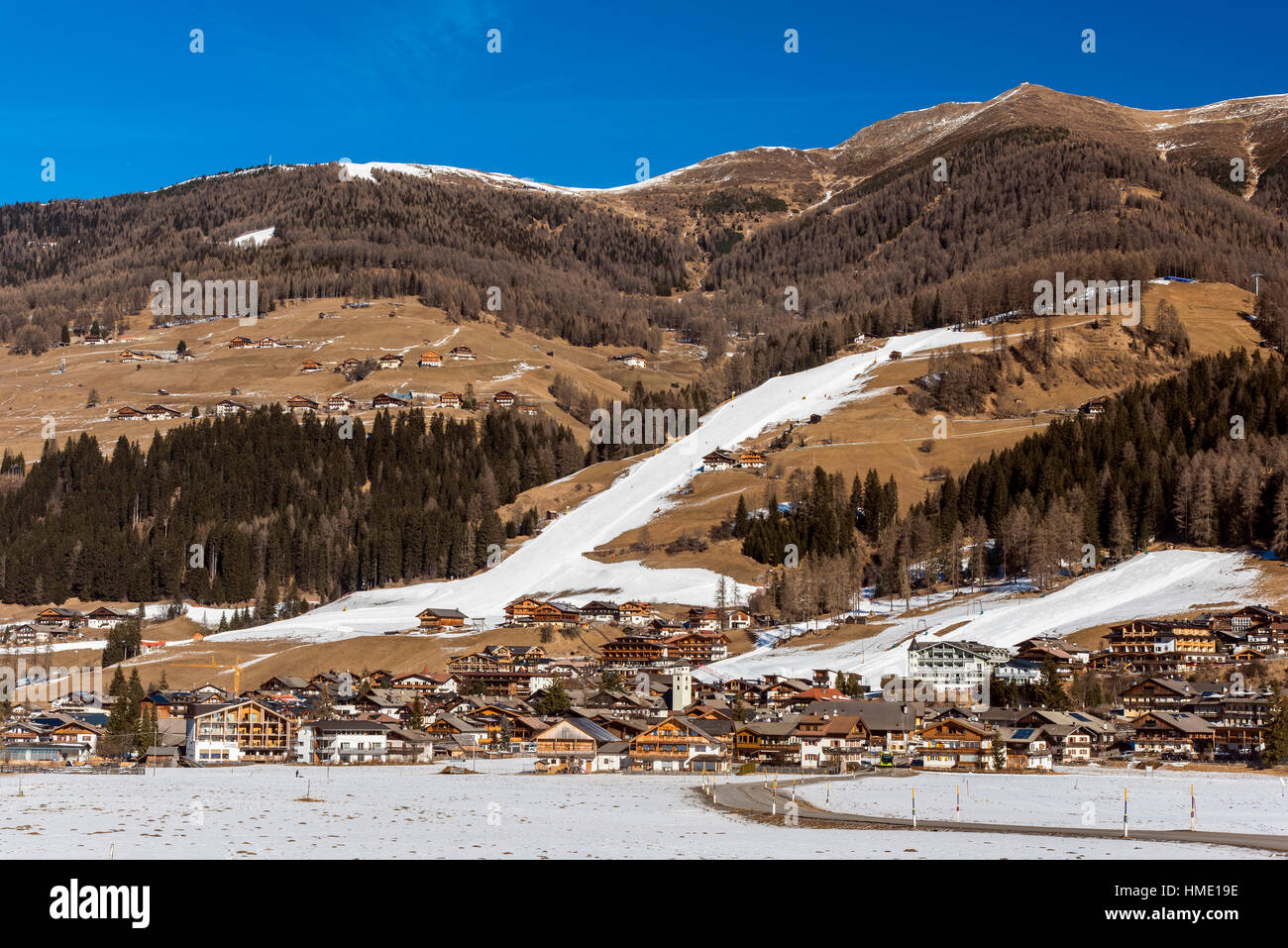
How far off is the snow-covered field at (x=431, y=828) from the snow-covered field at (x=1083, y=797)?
23.7 ft

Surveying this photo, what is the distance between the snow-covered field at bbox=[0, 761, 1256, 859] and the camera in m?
41.1

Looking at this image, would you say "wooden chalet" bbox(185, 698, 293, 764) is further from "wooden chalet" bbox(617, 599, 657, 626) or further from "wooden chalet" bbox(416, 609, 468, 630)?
"wooden chalet" bbox(617, 599, 657, 626)

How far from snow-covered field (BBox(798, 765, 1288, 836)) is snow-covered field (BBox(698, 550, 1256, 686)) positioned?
43.2 meters

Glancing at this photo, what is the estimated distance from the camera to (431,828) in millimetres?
48000

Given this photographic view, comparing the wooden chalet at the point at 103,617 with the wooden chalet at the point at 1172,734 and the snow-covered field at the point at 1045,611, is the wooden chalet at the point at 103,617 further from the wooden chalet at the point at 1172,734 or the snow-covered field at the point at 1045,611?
the wooden chalet at the point at 1172,734

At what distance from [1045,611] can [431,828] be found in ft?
328

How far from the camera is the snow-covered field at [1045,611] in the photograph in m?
129

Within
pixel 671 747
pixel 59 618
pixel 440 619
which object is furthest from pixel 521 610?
pixel 671 747

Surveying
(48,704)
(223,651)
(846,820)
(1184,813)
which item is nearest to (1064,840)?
(846,820)

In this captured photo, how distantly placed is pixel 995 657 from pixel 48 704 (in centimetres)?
8969

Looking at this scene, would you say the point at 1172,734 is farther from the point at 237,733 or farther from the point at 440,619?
the point at 440,619

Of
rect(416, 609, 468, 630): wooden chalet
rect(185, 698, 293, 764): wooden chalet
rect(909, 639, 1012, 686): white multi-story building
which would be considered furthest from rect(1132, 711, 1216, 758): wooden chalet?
rect(416, 609, 468, 630): wooden chalet
